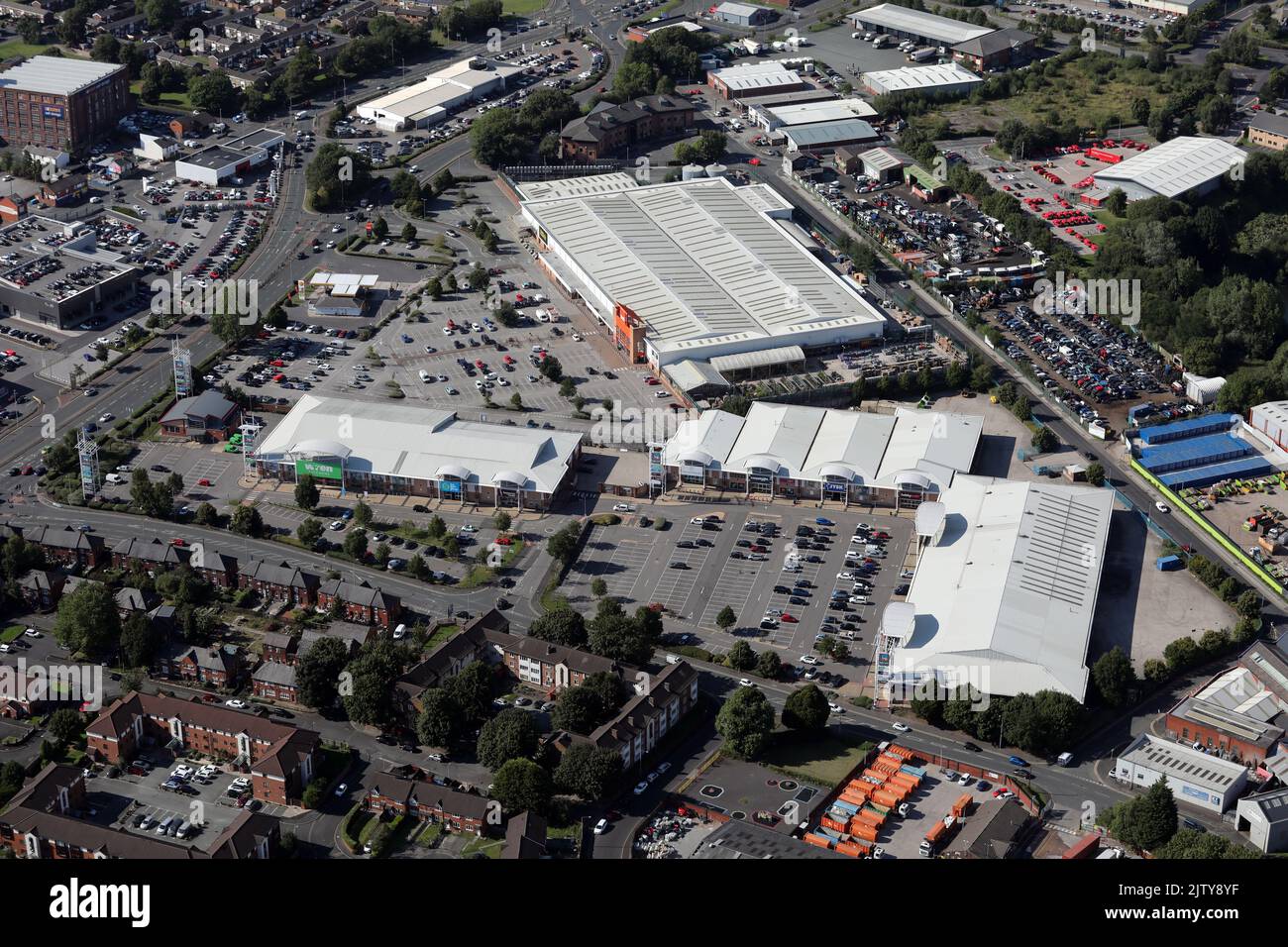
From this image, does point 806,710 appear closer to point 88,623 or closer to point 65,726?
point 65,726

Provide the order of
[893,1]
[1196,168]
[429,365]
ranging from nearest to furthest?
1. [429,365]
2. [1196,168]
3. [893,1]

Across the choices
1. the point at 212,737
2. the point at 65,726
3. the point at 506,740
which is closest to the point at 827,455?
the point at 506,740

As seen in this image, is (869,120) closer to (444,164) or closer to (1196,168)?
(1196,168)

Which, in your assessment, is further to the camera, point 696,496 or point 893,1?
point 893,1

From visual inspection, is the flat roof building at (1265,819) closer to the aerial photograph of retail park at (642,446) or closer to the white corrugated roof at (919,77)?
the aerial photograph of retail park at (642,446)

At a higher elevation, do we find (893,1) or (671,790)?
(893,1)
